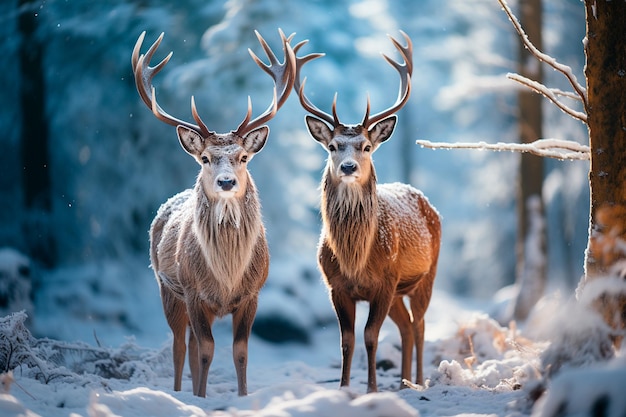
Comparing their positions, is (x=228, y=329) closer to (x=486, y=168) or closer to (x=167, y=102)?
(x=167, y=102)

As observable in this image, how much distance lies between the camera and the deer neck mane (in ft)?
21.4

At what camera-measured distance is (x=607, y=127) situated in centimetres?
484

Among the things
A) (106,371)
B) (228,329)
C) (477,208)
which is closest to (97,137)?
(228,329)

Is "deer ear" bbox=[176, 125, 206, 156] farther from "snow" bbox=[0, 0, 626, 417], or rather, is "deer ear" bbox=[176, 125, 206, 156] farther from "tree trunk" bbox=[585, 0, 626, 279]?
"tree trunk" bbox=[585, 0, 626, 279]

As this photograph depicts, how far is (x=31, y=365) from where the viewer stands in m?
5.77

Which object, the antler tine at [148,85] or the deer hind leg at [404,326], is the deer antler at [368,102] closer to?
the antler tine at [148,85]

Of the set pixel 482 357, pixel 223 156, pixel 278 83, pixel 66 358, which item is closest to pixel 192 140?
pixel 223 156

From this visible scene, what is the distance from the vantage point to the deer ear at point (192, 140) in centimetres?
655

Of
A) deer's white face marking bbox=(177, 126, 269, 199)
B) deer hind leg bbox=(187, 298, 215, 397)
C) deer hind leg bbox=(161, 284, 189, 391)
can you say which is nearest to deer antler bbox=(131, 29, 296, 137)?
deer's white face marking bbox=(177, 126, 269, 199)

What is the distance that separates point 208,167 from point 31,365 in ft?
6.82

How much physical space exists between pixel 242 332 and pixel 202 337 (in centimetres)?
34

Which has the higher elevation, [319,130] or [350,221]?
[319,130]

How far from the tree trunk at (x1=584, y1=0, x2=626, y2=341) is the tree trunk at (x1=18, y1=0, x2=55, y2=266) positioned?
36.0ft

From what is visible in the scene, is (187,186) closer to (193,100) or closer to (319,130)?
(193,100)
